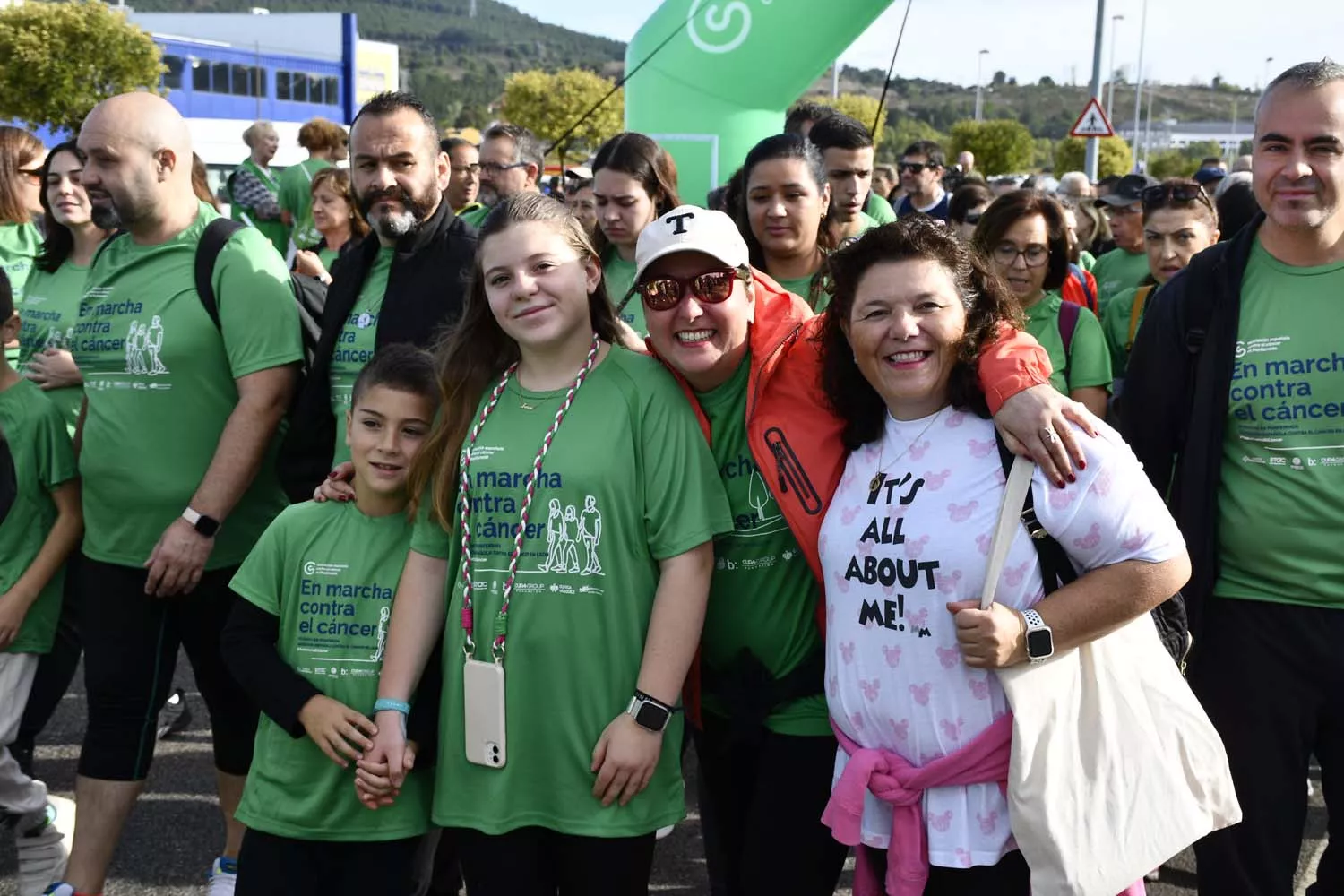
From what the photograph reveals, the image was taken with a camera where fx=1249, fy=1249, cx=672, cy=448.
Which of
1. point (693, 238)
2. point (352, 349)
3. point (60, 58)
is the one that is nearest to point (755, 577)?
point (693, 238)

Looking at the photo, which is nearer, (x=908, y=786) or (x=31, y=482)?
(x=908, y=786)

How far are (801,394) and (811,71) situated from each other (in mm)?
7093

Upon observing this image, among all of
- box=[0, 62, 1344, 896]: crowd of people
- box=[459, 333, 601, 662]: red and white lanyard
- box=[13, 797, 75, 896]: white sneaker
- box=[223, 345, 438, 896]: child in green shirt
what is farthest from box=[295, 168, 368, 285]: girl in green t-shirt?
box=[459, 333, 601, 662]: red and white lanyard

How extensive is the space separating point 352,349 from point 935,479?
6.59ft

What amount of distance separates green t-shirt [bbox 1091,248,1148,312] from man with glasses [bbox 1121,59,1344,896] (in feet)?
13.0

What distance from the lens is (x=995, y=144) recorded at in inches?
2041

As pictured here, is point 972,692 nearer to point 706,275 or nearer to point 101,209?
point 706,275

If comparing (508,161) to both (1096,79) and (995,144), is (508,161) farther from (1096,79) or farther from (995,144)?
(995,144)

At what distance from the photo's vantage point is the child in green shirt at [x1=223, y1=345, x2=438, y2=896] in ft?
9.40

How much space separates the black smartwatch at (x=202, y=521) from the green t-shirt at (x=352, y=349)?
1.26 feet

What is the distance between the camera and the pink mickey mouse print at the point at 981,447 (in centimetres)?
238

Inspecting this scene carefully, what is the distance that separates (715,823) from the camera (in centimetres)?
309

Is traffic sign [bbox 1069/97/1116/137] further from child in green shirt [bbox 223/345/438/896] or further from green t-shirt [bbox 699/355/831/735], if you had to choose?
child in green shirt [bbox 223/345/438/896]

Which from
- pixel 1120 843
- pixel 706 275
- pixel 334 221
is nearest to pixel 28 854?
pixel 706 275
